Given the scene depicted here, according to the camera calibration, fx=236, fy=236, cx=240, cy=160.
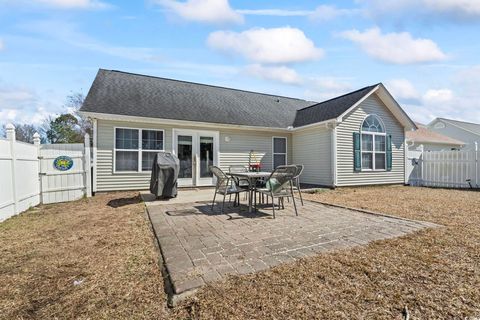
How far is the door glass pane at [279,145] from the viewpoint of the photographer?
11492 millimetres

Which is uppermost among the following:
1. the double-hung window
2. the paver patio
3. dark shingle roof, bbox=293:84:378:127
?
dark shingle roof, bbox=293:84:378:127

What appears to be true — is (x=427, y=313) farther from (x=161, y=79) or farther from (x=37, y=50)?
(x=161, y=79)

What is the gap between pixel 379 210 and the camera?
5465mm

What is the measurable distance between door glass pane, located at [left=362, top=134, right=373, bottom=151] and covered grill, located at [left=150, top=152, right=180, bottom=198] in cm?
809

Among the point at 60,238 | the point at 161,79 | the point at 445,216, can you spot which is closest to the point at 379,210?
the point at 445,216

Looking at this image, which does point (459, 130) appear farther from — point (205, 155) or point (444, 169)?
point (205, 155)

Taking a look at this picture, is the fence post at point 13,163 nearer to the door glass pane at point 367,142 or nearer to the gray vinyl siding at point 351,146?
the gray vinyl siding at point 351,146

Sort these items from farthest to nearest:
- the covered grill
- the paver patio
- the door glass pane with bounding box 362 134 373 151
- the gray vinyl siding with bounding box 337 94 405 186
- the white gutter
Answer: the door glass pane with bounding box 362 134 373 151 → the gray vinyl siding with bounding box 337 94 405 186 → the white gutter → the covered grill → the paver patio

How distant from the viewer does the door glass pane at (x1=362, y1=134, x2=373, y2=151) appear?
408 inches

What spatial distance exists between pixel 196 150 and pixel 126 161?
264 cm

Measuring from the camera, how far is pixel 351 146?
395 inches

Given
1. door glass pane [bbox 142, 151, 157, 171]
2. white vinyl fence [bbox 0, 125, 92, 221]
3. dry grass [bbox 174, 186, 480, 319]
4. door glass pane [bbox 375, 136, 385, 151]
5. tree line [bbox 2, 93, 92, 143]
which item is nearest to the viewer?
dry grass [bbox 174, 186, 480, 319]

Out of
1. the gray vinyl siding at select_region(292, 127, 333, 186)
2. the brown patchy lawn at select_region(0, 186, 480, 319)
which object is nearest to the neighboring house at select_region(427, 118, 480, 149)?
the gray vinyl siding at select_region(292, 127, 333, 186)

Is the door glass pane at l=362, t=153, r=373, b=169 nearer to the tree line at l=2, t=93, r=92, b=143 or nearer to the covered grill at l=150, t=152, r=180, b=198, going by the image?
the covered grill at l=150, t=152, r=180, b=198
